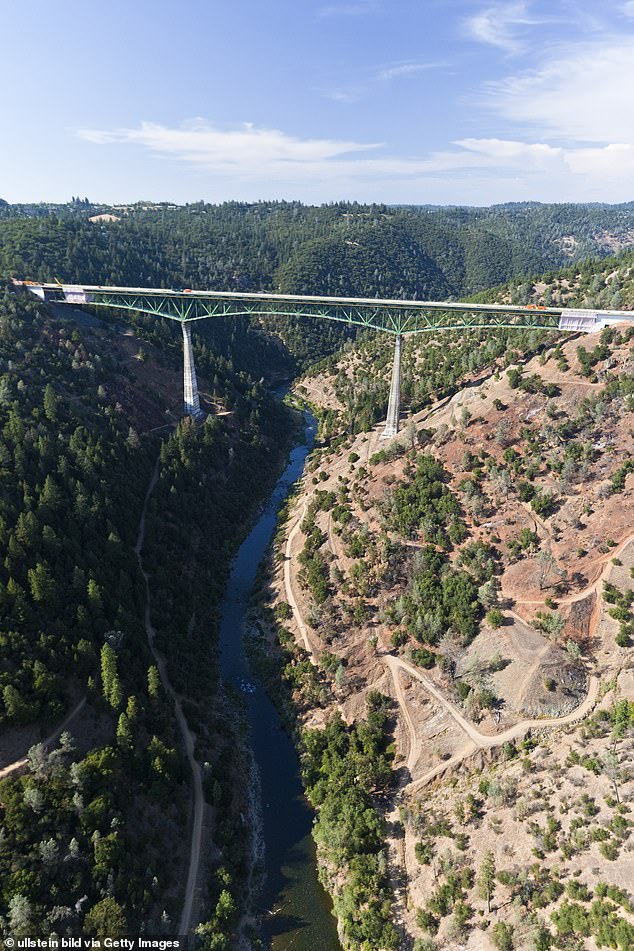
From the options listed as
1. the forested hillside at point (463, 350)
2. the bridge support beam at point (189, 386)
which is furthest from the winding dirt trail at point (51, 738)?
the forested hillside at point (463, 350)

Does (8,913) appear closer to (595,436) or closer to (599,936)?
(599,936)

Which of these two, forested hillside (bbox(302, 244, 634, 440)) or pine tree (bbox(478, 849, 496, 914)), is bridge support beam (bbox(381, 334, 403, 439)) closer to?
forested hillside (bbox(302, 244, 634, 440))

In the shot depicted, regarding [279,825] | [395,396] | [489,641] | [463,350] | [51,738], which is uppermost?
[463,350]

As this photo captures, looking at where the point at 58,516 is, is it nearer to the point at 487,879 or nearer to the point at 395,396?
the point at 487,879

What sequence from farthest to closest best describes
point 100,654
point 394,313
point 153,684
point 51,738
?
point 394,313 → point 153,684 → point 100,654 → point 51,738

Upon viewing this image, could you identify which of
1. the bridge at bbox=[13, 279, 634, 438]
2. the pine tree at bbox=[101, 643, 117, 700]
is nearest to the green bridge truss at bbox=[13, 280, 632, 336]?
the bridge at bbox=[13, 279, 634, 438]

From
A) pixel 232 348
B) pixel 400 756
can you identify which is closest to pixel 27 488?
pixel 400 756

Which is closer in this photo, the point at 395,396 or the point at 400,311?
the point at 395,396

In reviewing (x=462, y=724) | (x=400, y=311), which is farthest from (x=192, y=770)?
(x=400, y=311)
